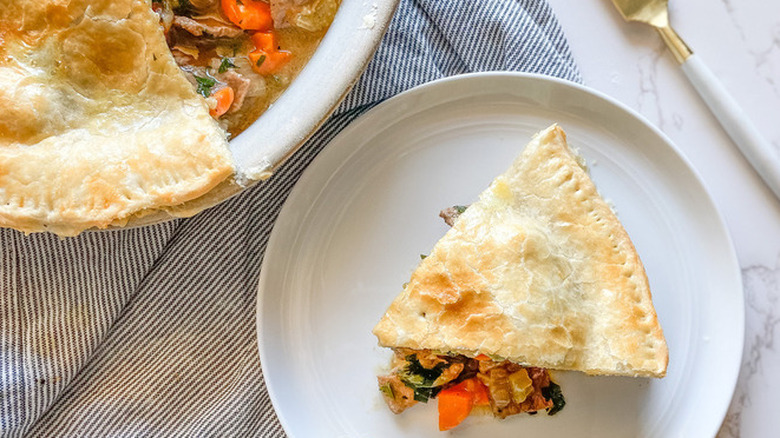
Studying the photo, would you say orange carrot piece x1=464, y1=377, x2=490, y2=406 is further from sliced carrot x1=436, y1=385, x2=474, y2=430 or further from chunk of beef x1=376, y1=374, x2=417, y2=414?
chunk of beef x1=376, y1=374, x2=417, y2=414

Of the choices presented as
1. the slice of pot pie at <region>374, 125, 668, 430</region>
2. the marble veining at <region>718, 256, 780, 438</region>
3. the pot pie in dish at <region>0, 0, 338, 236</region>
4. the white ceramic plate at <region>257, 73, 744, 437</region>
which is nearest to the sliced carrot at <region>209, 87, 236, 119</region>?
the pot pie in dish at <region>0, 0, 338, 236</region>

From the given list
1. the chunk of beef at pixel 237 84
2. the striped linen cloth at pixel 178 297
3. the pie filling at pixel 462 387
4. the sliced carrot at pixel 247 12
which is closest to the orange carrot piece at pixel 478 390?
the pie filling at pixel 462 387

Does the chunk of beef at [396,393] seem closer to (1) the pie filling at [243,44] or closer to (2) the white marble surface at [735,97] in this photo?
(1) the pie filling at [243,44]

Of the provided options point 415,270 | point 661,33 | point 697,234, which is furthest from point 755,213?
point 415,270

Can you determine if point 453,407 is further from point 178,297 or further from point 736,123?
point 736,123

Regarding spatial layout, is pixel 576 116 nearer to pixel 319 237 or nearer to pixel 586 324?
pixel 586 324

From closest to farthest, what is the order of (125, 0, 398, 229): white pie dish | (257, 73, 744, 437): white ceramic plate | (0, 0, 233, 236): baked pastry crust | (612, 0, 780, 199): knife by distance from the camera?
(0, 0, 233, 236): baked pastry crust → (125, 0, 398, 229): white pie dish → (257, 73, 744, 437): white ceramic plate → (612, 0, 780, 199): knife

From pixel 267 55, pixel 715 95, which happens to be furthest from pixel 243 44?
pixel 715 95
